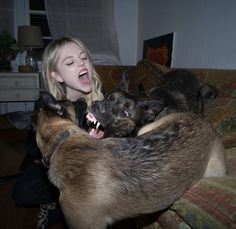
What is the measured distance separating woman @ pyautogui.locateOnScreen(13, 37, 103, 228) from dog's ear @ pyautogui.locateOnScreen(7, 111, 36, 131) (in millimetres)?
599

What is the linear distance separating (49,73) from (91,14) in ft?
14.3

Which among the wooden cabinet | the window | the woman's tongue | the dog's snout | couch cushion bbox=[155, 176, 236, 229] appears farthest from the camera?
the window

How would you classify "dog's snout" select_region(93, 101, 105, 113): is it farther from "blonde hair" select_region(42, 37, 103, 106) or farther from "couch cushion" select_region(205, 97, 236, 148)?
"couch cushion" select_region(205, 97, 236, 148)

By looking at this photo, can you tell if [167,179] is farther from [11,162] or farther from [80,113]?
[11,162]


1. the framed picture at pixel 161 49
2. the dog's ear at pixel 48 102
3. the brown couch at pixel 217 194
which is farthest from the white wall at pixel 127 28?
the dog's ear at pixel 48 102

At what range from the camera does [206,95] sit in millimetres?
2699

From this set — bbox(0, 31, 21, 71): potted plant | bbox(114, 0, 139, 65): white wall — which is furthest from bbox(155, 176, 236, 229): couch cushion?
bbox(114, 0, 139, 65): white wall

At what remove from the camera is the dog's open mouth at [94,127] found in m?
2.17

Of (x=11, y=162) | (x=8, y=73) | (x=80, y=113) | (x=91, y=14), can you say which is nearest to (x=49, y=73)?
(x=80, y=113)

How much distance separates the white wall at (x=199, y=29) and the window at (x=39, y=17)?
274cm

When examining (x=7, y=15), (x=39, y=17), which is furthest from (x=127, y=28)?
(x=7, y=15)

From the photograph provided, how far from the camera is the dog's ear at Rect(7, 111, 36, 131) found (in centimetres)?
184

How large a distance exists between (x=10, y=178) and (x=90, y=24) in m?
5.24

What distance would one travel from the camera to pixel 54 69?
100 inches
